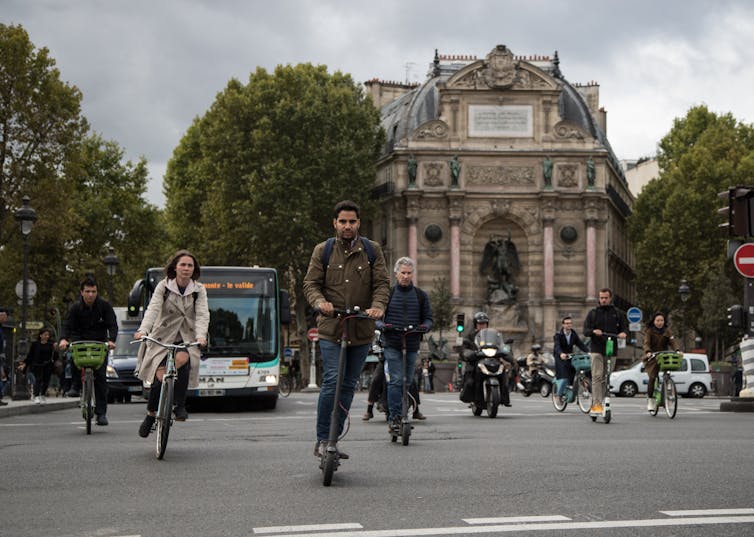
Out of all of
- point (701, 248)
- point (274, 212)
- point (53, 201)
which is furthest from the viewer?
point (701, 248)

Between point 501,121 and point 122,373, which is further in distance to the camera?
point 501,121

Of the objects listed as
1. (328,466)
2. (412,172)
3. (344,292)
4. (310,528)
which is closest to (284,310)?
(344,292)

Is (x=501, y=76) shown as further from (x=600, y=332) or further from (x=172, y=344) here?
(x=172, y=344)

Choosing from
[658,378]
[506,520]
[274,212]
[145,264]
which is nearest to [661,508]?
[506,520]

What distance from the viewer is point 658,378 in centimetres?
2078

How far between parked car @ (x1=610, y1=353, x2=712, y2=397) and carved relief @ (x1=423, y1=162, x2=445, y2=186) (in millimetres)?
23181

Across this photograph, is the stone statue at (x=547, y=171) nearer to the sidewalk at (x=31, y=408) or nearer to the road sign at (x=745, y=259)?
the sidewalk at (x=31, y=408)

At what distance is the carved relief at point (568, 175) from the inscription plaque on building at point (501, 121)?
7.98 feet

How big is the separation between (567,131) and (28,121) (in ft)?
107

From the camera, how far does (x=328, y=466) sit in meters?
9.09

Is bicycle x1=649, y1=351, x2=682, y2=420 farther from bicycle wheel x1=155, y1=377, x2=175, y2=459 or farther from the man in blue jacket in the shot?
bicycle wheel x1=155, y1=377, x2=175, y2=459

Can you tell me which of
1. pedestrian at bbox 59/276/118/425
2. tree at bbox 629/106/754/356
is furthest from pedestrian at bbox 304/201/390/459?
tree at bbox 629/106/754/356

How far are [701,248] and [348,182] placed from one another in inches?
725

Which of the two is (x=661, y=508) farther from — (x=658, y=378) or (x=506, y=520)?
(x=658, y=378)
